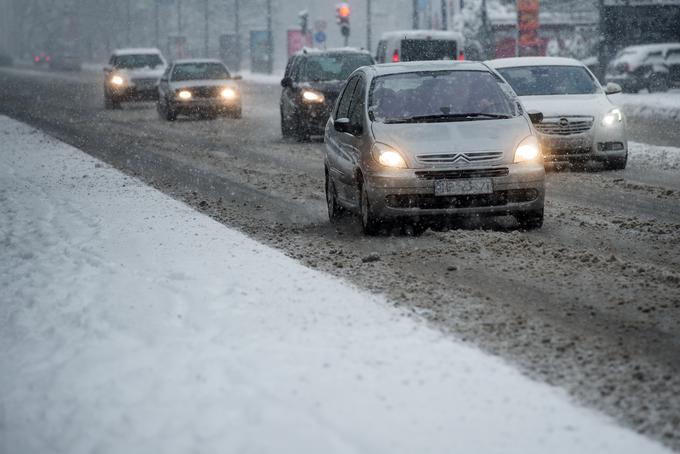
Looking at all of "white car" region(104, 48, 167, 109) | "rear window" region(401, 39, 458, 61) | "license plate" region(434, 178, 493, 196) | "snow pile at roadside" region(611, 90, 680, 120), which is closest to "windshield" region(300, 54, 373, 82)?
"snow pile at roadside" region(611, 90, 680, 120)

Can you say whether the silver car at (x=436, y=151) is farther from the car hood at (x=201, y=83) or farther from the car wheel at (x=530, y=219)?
the car hood at (x=201, y=83)

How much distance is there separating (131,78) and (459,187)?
26.9m

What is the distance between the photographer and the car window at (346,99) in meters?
11.6

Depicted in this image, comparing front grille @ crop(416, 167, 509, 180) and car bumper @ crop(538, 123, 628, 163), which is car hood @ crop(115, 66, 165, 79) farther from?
front grille @ crop(416, 167, 509, 180)

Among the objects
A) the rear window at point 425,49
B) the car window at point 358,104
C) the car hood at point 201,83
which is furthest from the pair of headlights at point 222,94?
the car window at point 358,104

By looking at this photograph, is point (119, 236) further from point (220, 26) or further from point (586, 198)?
point (220, 26)

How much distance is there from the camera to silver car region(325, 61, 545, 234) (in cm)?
970

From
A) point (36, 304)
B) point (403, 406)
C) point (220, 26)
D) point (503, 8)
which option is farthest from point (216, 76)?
point (220, 26)

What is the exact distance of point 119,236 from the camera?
1005 centimetres

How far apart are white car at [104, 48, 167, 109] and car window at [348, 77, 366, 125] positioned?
24704 millimetres

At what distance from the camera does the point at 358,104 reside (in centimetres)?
1101

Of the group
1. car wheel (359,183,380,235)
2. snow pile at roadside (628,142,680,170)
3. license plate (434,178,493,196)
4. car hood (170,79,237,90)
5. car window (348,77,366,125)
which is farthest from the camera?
car hood (170,79,237,90)

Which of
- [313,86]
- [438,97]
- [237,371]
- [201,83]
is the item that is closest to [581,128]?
[438,97]

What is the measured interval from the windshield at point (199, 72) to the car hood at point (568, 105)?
15.1m
